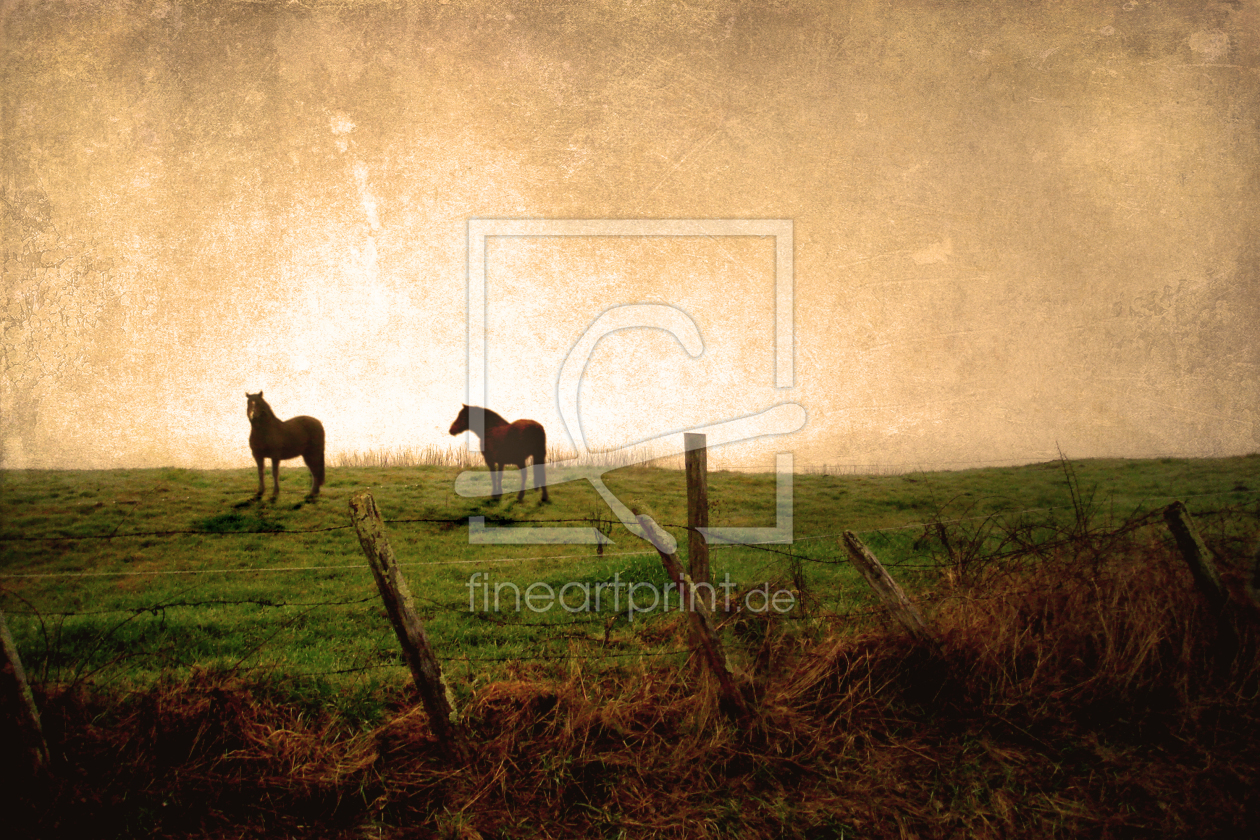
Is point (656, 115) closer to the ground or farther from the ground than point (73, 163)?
farther from the ground

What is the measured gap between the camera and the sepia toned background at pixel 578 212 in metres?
6.10

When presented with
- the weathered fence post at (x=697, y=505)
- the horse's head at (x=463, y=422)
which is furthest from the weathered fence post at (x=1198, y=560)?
the horse's head at (x=463, y=422)

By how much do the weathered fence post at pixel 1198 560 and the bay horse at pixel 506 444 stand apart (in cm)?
451

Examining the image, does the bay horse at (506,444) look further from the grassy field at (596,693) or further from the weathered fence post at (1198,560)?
the weathered fence post at (1198,560)

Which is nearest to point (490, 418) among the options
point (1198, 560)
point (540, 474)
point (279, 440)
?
point (540, 474)

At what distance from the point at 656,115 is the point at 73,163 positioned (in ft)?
17.2

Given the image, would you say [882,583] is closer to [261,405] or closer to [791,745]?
[791,745]

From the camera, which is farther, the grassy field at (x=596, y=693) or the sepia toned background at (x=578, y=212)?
the sepia toned background at (x=578, y=212)

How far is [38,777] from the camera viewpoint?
2773mm

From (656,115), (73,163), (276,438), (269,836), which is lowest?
(269,836)

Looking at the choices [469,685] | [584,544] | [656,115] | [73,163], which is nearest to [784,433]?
[584,544]

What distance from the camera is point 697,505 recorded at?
3.63m

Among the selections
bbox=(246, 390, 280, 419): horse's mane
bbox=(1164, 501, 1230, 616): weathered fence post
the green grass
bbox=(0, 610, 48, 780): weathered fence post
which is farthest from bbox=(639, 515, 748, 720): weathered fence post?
bbox=(246, 390, 280, 419): horse's mane

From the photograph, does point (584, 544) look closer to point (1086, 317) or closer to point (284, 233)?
point (284, 233)
